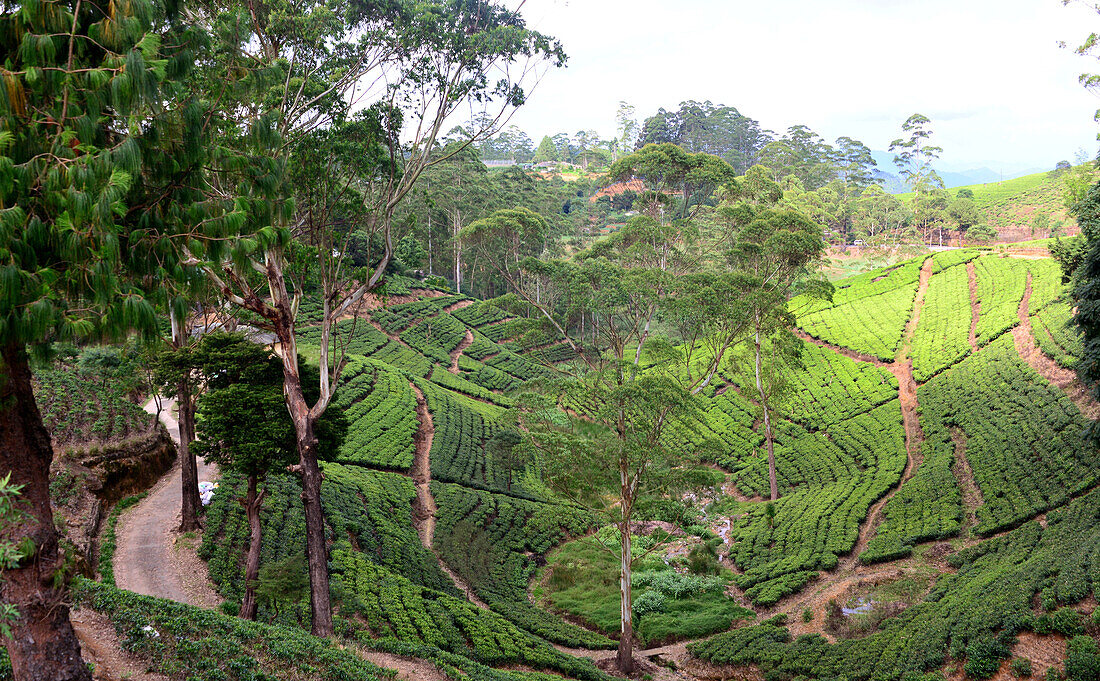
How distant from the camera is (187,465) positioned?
13469 mm

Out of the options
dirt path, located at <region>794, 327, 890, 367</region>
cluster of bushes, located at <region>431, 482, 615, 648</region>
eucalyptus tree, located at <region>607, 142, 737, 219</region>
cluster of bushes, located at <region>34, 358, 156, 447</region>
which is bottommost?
cluster of bushes, located at <region>431, 482, 615, 648</region>

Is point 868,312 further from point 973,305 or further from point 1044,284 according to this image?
point 1044,284

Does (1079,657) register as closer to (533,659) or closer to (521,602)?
(533,659)

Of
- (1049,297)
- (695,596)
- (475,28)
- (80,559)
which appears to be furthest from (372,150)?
(1049,297)

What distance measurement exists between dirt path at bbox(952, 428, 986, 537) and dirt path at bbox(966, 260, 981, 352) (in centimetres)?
1032

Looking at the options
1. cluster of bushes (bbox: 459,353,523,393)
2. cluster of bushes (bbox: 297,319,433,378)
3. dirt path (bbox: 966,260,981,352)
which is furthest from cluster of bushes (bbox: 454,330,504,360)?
dirt path (bbox: 966,260,981,352)

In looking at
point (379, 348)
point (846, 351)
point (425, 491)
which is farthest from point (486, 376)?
point (846, 351)

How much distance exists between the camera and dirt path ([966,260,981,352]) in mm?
33472

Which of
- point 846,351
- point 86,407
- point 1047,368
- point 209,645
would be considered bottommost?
point 846,351

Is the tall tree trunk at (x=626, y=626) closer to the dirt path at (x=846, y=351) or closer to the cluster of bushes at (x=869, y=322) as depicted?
the dirt path at (x=846, y=351)

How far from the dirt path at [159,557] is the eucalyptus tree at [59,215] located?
6.45 metres

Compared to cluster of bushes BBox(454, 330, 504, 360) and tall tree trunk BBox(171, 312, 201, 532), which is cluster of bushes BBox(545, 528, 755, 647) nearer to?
tall tree trunk BBox(171, 312, 201, 532)

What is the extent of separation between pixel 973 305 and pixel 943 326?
13.0ft

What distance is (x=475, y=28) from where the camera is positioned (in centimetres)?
1285
